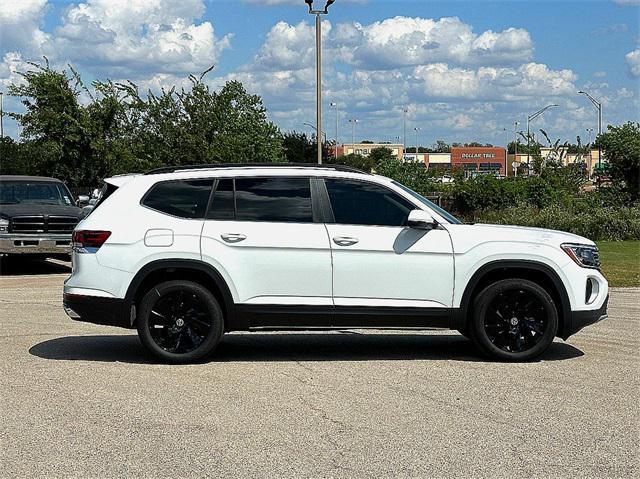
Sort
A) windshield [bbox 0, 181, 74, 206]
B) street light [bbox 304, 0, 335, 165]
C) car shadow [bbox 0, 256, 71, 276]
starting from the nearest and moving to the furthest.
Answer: car shadow [bbox 0, 256, 71, 276], windshield [bbox 0, 181, 74, 206], street light [bbox 304, 0, 335, 165]

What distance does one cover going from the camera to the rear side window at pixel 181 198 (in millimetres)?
8828

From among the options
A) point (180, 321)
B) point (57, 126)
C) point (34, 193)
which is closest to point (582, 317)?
point (180, 321)

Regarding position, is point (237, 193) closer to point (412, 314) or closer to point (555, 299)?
point (412, 314)

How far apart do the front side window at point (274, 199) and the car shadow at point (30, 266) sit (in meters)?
11.9

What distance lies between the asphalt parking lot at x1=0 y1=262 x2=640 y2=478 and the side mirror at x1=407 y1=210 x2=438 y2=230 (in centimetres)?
129

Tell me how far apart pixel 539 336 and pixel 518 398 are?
4.84ft

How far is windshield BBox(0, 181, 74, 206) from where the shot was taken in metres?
20.1

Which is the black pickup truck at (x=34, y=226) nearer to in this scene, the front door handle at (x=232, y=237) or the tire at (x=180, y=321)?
the tire at (x=180, y=321)

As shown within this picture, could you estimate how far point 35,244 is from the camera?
62.2 feet

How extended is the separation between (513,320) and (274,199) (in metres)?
2.51

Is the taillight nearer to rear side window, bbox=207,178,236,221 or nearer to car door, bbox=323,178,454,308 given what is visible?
rear side window, bbox=207,178,236,221

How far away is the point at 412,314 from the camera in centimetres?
869

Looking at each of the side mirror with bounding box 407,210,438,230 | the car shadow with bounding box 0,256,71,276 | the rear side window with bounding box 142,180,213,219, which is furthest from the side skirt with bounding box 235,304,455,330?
the car shadow with bounding box 0,256,71,276

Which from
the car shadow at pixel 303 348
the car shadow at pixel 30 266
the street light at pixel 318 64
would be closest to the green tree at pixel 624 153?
the street light at pixel 318 64
